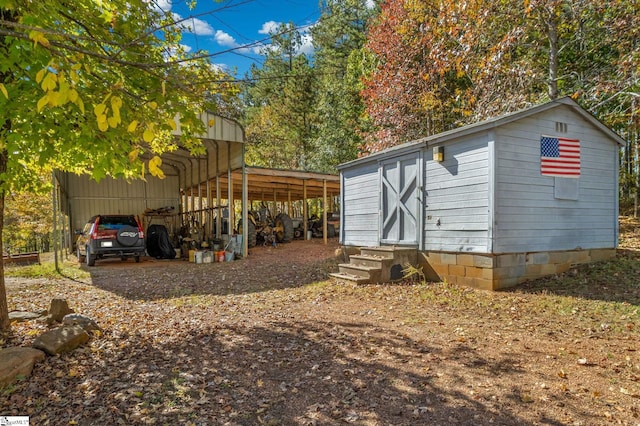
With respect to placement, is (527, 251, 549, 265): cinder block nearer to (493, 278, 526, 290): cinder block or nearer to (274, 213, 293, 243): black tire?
(493, 278, 526, 290): cinder block

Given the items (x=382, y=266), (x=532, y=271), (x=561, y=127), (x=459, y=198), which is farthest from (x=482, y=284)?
(x=561, y=127)

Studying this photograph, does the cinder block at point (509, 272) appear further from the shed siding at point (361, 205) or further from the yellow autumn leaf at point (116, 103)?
the yellow autumn leaf at point (116, 103)

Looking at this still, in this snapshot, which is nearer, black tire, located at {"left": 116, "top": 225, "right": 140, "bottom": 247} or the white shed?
the white shed

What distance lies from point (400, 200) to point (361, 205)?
1.58 m

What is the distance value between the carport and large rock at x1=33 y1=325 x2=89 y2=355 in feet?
27.3

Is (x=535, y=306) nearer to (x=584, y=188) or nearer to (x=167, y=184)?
(x=584, y=188)

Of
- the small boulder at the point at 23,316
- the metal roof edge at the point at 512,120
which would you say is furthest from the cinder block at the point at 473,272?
the small boulder at the point at 23,316

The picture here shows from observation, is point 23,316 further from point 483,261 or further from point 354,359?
point 483,261

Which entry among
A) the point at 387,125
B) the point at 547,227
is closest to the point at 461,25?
the point at 547,227

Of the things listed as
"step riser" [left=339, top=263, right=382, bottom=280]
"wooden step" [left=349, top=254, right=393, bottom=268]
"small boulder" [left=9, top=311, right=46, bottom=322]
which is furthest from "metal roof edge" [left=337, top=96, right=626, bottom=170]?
"small boulder" [left=9, top=311, right=46, bottom=322]

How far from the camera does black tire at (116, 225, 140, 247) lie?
37.5 ft

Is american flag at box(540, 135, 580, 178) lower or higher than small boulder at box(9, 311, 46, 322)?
higher

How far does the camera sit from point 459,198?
23.0 feet

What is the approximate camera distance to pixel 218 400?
9.71 feet
